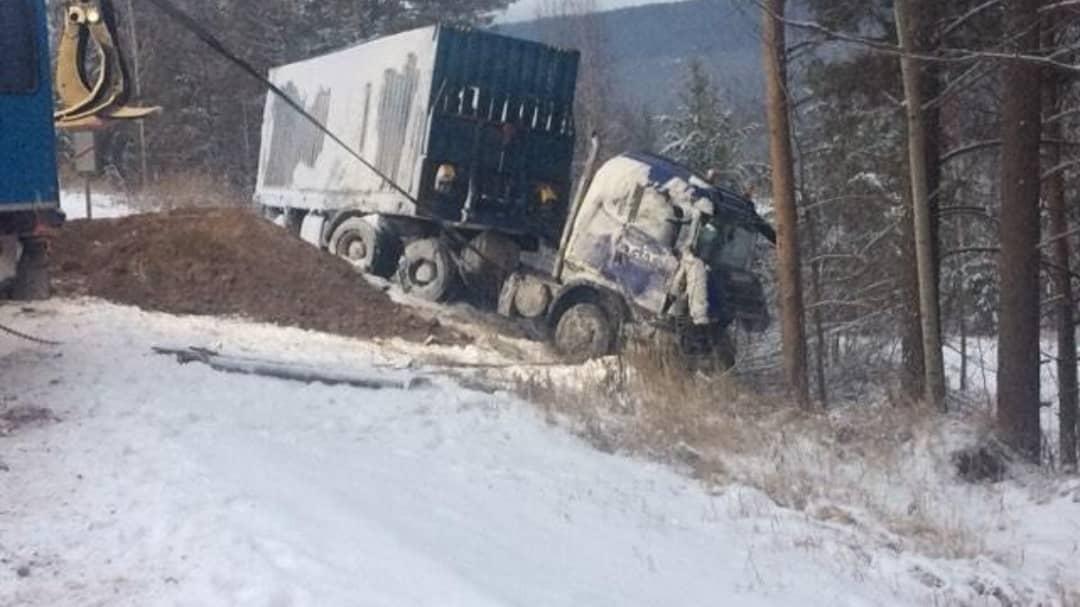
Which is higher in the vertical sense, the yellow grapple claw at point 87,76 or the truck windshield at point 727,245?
the yellow grapple claw at point 87,76

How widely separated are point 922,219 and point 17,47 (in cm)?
841

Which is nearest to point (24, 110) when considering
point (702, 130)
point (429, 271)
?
point (429, 271)

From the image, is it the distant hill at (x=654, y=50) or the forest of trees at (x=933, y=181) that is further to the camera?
the distant hill at (x=654, y=50)

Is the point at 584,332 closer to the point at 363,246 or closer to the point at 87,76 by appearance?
the point at 363,246

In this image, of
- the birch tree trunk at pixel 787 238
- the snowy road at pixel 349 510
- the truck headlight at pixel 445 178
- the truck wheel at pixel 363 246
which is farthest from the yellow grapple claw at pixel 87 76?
the truck wheel at pixel 363 246

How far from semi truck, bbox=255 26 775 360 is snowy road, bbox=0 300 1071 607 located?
17.0 feet

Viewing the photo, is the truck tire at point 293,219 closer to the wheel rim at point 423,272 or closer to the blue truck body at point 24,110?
the wheel rim at point 423,272

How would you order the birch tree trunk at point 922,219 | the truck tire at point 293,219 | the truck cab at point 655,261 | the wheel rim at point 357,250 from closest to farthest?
the birch tree trunk at point 922,219 → the truck cab at point 655,261 → the wheel rim at point 357,250 → the truck tire at point 293,219

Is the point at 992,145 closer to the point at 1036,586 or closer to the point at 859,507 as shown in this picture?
the point at 859,507

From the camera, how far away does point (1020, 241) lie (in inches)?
468

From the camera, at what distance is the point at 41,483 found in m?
6.45

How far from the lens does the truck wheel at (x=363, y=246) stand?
60.7 feet

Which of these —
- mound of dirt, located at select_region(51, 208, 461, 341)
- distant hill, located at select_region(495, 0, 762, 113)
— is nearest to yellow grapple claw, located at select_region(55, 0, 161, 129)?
mound of dirt, located at select_region(51, 208, 461, 341)

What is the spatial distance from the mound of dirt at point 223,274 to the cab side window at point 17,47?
4.65 metres
